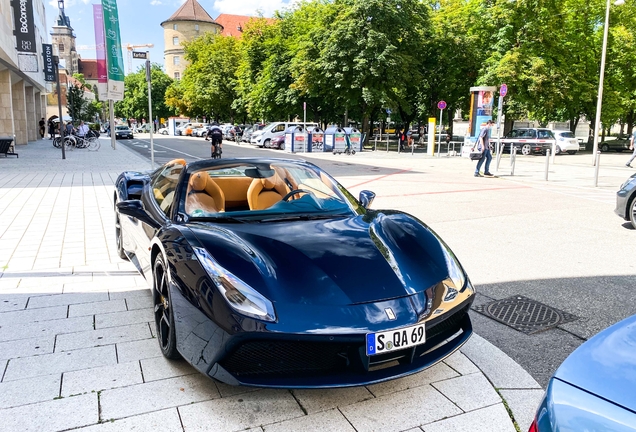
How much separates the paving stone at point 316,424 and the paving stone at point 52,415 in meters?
0.97

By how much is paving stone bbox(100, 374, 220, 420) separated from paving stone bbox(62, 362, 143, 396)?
9 centimetres

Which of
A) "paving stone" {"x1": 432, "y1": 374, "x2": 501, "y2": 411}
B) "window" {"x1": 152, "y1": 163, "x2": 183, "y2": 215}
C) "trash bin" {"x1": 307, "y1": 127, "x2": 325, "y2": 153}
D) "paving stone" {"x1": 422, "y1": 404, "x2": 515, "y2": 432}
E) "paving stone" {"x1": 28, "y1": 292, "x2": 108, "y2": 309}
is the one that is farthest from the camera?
"trash bin" {"x1": 307, "y1": 127, "x2": 325, "y2": 153}

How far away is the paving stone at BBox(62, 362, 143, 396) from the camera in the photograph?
2.93 metres

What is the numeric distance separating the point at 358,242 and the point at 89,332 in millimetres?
2178

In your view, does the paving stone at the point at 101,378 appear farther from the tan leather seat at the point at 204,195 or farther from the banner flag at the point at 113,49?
the banner flag at the point at 113,49

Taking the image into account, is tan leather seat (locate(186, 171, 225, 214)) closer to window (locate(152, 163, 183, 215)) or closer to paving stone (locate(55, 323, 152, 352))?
window (locate(152, 163, 183, 215))

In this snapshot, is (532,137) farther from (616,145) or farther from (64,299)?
(64,299)

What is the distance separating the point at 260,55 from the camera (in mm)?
48312

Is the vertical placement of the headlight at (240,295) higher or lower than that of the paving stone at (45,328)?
higher

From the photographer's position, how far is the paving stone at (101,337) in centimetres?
353

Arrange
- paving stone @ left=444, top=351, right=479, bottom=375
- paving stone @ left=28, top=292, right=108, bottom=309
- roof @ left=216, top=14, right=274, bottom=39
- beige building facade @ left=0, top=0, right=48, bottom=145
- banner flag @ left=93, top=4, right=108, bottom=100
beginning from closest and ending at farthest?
paving stone @ left=444, top=351, right=479, bottom=375, paving stone @ left=28, top=292, right=108, bottom=309, beige building facade @ left=0, top=0, right=48, bottom=145, banner flag @ left=93, top=4, right=108, bottom=100, roof @ left=216, top=14, right=274, bottom=39

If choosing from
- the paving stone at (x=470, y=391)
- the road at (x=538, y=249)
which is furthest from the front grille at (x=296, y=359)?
the road at (x=538, y=249)

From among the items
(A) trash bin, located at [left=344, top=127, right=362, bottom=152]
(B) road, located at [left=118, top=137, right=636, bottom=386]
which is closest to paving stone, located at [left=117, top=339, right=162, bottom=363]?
(B) road, located at [left=118, top=137, right=636, bottom=386]

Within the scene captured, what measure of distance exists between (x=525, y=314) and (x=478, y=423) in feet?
6.06
